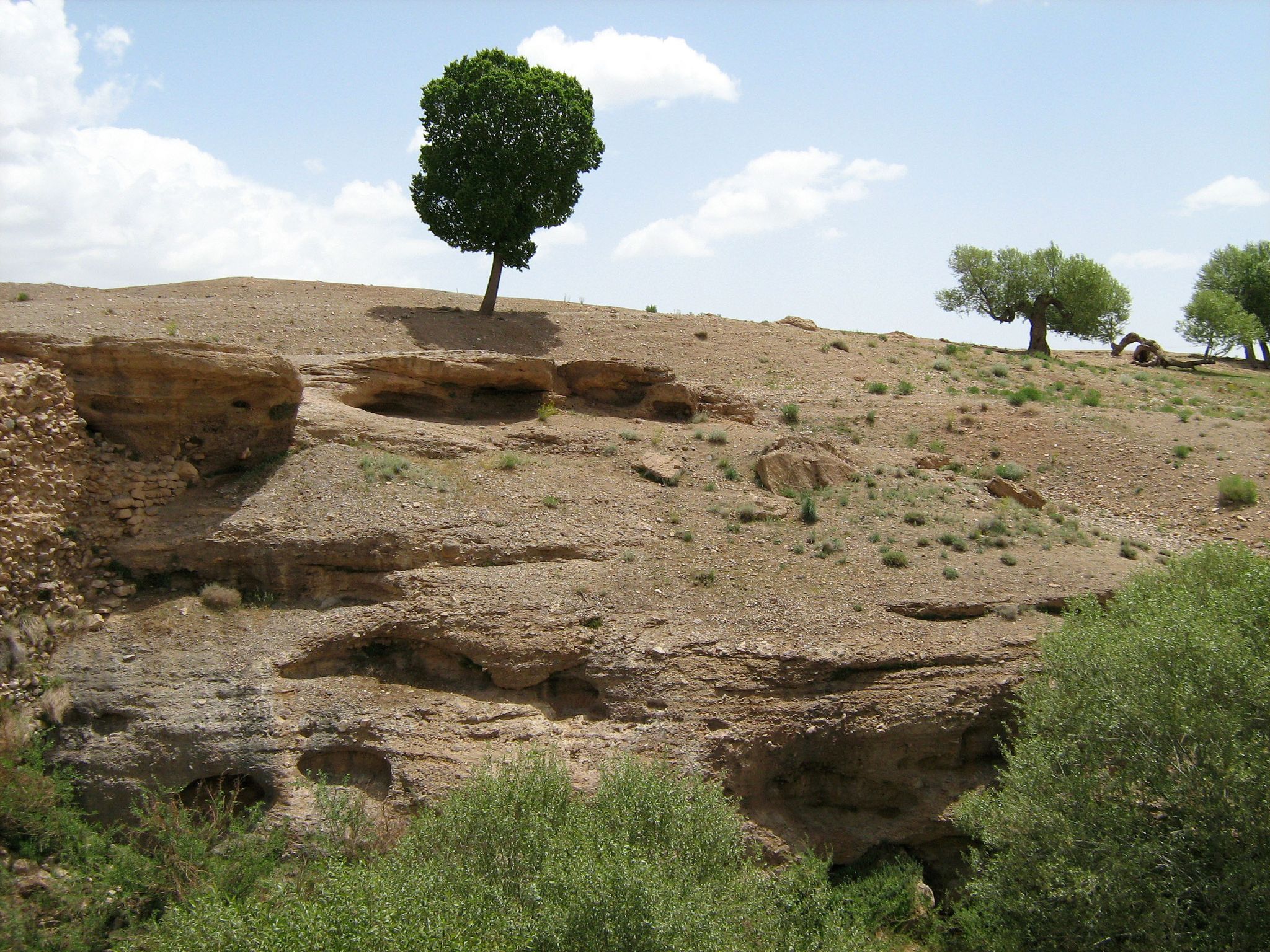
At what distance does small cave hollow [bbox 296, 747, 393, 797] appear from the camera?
11477mm

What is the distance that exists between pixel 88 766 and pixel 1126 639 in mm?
12566

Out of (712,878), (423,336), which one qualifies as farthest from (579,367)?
(712,878)

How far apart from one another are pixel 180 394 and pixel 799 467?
1062 cm

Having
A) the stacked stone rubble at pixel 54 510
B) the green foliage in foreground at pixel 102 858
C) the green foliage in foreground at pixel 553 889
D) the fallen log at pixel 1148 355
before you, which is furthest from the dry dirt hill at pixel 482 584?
the fallen log at pixel 1148 355

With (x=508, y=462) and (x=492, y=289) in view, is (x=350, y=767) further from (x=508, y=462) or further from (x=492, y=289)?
(x=492, y=289)

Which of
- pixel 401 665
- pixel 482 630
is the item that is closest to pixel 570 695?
pixel 482 630

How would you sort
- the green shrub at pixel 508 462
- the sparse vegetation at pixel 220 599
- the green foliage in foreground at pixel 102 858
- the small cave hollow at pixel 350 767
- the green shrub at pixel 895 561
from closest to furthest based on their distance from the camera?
the green foliage in foreground at pixel 102 858 < the small cave hollow at pixel 350 767 < the sparse vegetation at pixel 220 599 < the green shrub at pixel 895 561 < the green shrub at pixel 508 462

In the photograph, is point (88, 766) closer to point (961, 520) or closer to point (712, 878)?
point (712, 878)

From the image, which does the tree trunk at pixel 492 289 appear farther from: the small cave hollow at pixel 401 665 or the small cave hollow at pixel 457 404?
the small cave hollow at pixel 401 665

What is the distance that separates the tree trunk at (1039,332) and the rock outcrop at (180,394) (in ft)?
104

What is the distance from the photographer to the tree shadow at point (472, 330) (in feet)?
87.5

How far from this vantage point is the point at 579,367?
794 inches

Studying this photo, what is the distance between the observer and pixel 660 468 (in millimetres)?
17141

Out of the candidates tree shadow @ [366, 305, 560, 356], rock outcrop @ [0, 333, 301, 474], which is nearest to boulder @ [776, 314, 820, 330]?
tree shadow @ [366, 305, 560, 356]
